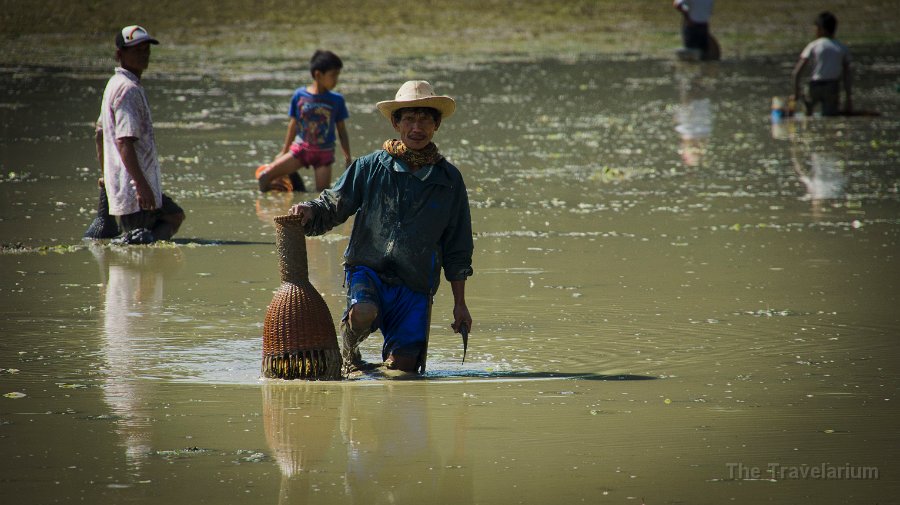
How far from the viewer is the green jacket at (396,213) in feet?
21.7

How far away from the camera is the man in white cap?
6605 millimetres

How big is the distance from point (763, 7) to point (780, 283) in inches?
1182

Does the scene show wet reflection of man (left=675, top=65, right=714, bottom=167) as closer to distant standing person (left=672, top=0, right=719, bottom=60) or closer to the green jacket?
distant standing person (left=672, top=0, right=719, bottom=60)

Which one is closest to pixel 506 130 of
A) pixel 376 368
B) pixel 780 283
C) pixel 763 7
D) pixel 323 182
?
pixel 323 182

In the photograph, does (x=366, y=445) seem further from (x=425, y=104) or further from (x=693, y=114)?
(x=693, y=114)

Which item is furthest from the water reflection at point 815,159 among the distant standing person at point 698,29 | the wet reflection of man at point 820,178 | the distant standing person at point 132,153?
the distant standing person at point 698,29

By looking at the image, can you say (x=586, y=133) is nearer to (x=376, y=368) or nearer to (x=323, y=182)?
(x=323, y=182)

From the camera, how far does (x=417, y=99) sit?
6.48 m

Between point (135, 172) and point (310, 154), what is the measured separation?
2925 mm

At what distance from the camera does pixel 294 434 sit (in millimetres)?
5469

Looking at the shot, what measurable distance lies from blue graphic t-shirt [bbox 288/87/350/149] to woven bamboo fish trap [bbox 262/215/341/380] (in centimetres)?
627

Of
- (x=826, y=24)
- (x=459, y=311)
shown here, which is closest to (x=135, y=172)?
(x=459, y=311)

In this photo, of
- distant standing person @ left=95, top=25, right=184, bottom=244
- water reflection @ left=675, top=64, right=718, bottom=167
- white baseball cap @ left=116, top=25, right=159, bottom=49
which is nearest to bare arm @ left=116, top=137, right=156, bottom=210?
distant standing person @ left=95, top=25, right=184, bottom=244

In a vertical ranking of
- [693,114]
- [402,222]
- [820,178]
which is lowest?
[820,178]
